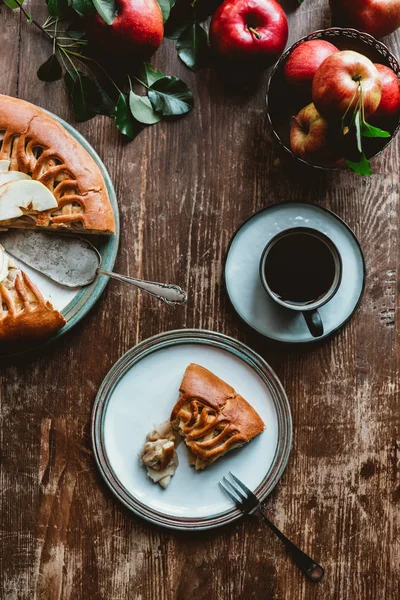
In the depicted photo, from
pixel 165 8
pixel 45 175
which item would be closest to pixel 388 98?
pixel 165 8

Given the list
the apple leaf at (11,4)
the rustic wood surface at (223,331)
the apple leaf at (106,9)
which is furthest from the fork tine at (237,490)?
the apple leaf at (11,4)

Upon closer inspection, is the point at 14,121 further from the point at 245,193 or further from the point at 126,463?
the point at 126,463

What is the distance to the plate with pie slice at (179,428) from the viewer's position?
154cm

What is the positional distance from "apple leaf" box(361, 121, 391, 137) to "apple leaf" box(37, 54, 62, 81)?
0.82 meters

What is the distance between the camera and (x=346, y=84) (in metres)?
1.35

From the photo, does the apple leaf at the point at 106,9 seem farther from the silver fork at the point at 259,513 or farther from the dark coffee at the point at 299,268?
the silver fork at the point at 259,513

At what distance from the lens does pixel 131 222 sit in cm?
162

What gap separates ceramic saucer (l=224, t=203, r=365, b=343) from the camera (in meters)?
1.55

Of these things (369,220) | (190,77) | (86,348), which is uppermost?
(190,77)

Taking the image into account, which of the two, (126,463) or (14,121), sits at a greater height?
(14,121)

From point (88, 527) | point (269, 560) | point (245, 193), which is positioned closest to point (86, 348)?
point (88, 527)

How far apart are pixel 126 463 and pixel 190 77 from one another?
3.47 ft

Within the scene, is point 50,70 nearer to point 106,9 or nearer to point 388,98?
point 106,9

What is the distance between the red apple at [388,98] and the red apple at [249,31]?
0.27m
